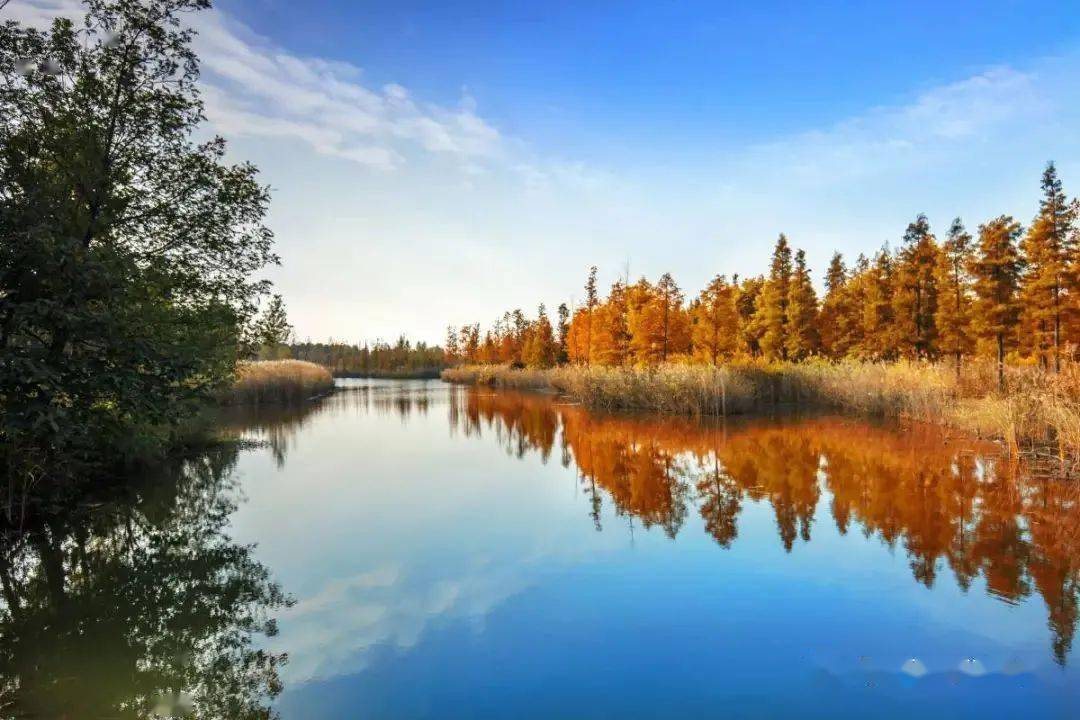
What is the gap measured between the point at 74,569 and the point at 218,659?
144 inches

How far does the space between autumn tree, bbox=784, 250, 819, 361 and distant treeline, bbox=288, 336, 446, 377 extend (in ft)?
197

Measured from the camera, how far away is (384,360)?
98938mm

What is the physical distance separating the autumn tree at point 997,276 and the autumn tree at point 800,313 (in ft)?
36.7

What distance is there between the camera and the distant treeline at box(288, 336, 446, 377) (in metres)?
93.4

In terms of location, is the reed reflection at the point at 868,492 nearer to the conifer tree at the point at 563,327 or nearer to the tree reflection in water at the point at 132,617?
the tree reflection in water at the point at 132,617

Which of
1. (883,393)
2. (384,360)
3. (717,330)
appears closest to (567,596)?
(883,393)

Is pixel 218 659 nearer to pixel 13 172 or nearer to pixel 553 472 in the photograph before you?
pixel 13 172

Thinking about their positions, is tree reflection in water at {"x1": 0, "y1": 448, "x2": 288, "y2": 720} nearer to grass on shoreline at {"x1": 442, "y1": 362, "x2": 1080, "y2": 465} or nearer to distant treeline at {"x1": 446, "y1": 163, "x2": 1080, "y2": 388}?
grass on shoreline at {"x1": 442, "y1": 362, "x2": 1080, "y2": 465}

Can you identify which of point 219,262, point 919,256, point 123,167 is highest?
point 919,256

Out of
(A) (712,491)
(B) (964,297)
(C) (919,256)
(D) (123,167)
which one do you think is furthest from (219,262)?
(B) (964,297)

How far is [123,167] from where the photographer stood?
9617mm

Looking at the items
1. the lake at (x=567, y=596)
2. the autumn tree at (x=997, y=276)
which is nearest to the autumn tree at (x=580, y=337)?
the autumn tree at (x=997, y=276)

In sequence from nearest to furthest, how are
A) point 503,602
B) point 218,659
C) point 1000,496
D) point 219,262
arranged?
point 218,659
point 503,602
point 1000,496
point 219,262

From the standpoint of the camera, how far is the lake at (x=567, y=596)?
14.0ft
